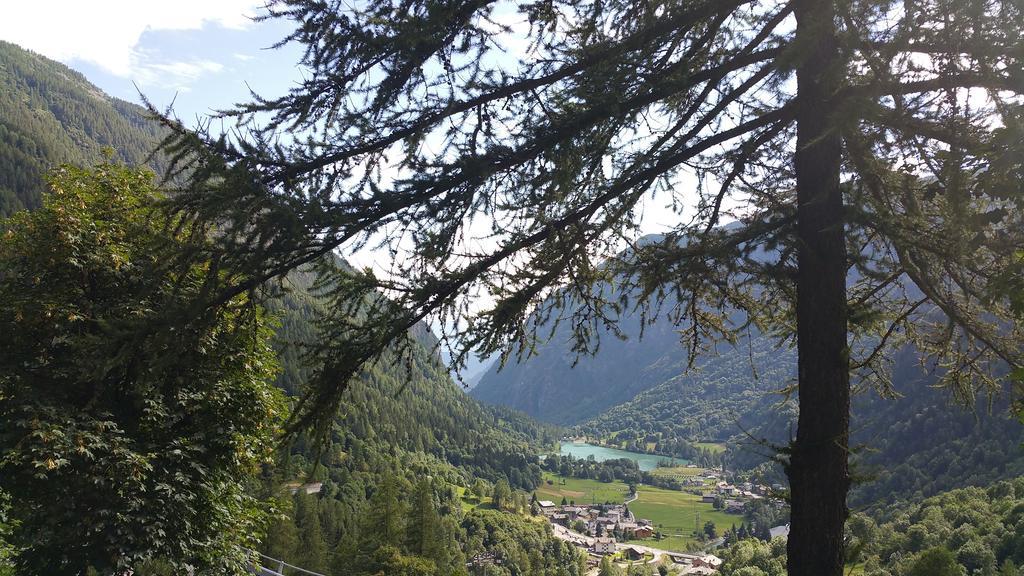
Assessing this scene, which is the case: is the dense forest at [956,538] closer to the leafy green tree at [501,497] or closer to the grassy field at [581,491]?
the leafy green tree at [501,497]

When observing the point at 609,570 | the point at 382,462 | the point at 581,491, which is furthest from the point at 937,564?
the point at 581,491

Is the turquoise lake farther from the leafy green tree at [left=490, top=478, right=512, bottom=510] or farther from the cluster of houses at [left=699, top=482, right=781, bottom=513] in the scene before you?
the leafy green tree at [left=490, top=478, right=512, bottom=510]

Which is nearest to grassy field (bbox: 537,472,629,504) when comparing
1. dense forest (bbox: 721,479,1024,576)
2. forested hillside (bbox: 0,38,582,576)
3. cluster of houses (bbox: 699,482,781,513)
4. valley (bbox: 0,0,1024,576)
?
forested hillside (bbox: 0,38,582,576)

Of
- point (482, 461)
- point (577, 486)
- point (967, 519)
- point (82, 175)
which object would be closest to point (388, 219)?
point (82, 175)

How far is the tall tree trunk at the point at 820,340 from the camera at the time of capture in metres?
3.51

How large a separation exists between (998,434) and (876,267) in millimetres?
107422

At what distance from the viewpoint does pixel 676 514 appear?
403 ft

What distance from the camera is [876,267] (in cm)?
423

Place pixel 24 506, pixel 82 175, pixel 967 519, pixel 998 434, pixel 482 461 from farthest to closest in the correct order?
pixel 482 461, pixel 998 434, pixel 967 519, pixel 82 175, pixel 24 506

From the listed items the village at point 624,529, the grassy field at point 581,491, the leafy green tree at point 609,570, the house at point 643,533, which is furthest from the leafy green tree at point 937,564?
the grassy field at point 581,491

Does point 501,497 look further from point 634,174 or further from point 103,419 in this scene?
point 634,174

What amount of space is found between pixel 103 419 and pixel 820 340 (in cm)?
802

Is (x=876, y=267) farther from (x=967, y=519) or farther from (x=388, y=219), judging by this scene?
(x=967, y=519)

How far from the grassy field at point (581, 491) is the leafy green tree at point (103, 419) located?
124985mm
